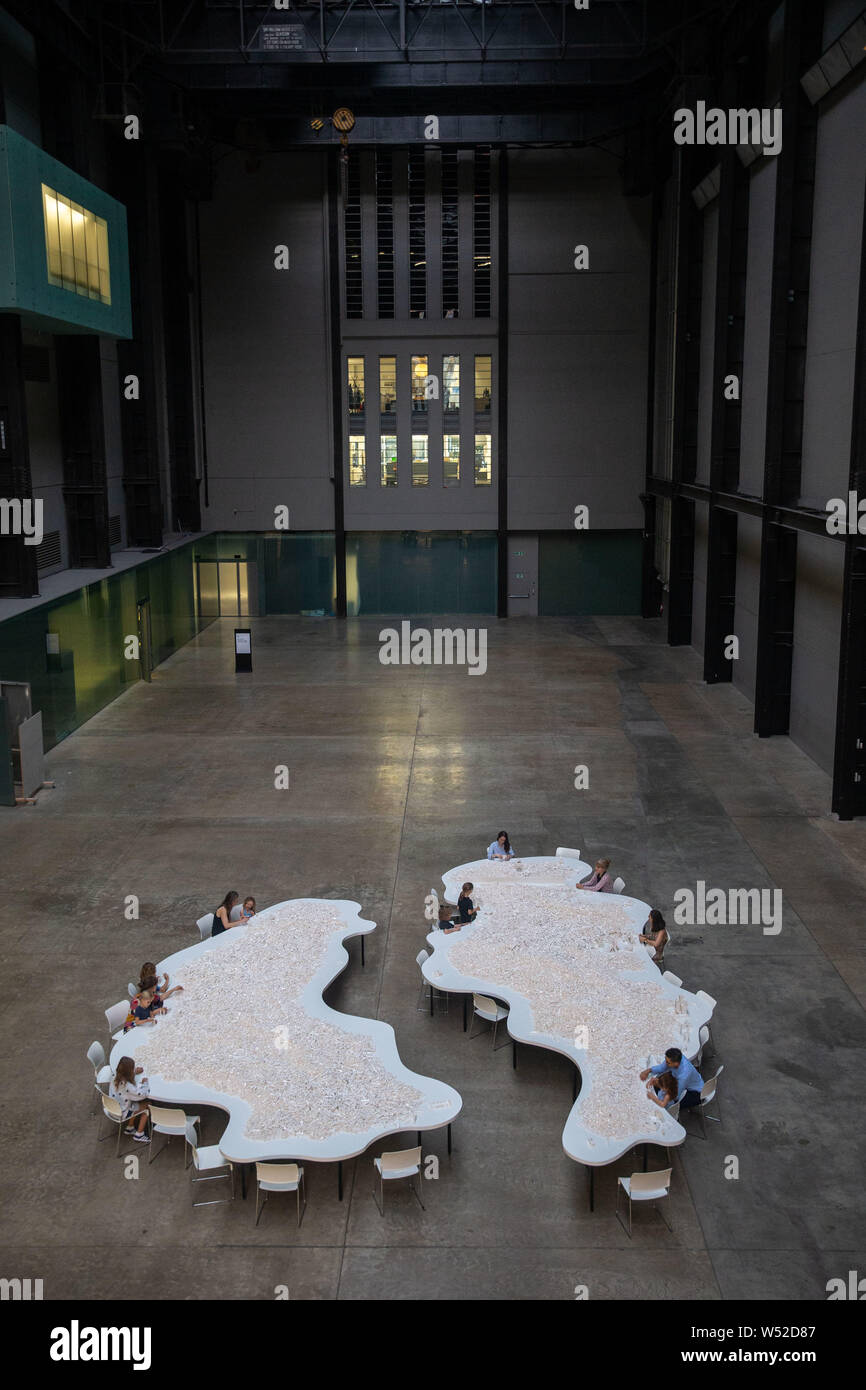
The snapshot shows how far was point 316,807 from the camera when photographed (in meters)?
18.6

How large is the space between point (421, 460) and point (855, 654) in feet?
66.7

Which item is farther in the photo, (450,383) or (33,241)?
(450,383)

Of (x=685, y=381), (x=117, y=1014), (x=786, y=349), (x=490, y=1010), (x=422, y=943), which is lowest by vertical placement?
(x=422, y=943)

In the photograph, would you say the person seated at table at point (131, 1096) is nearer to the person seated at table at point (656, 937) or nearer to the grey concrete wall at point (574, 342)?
the person seated at table at point (656, 937)

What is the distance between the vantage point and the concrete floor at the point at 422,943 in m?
8.45

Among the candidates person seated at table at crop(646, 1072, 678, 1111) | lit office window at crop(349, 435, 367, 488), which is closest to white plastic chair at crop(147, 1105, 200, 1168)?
person seated at table at crop(646, 1072, 678, 1111)

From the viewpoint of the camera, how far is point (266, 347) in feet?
116

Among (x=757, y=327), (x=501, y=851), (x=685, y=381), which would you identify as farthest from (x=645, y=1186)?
(x=685, y=381)

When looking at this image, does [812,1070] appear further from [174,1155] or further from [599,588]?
[599,588]

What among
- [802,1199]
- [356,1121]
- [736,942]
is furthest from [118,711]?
[802,1199]

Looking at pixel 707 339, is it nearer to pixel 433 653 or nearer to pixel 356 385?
pixel 433 653

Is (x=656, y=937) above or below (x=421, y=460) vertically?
below

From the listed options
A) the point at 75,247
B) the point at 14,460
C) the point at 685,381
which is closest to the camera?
the point at 14,460

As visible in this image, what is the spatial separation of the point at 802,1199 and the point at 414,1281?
3.08 meters
